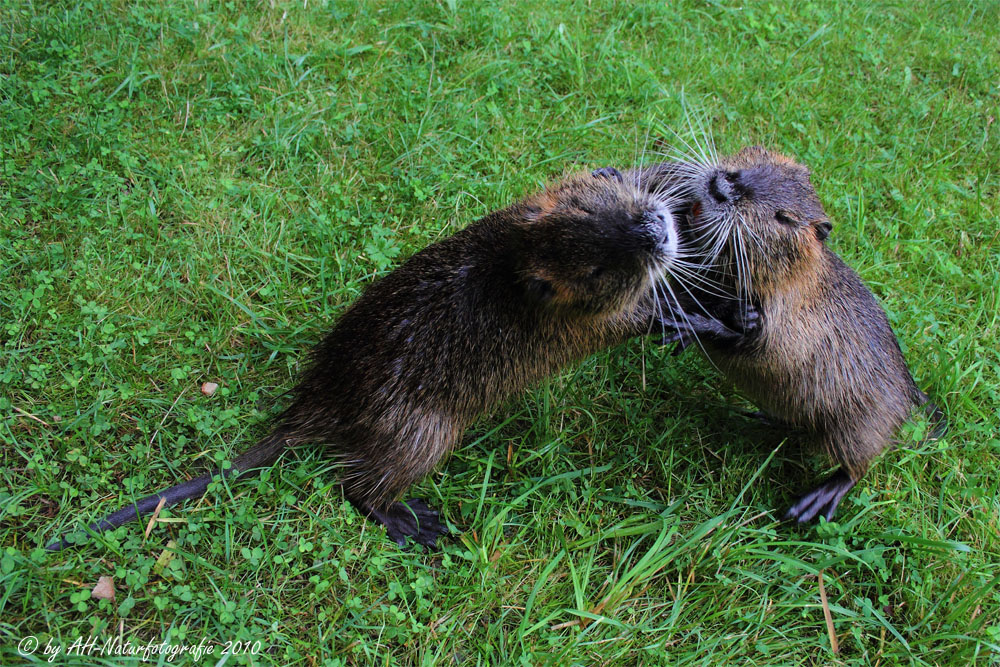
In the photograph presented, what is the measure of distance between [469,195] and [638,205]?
1.25 metres

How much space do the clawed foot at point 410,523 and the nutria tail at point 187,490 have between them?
388 millimetres

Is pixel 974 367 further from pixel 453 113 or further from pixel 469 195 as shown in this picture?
pixel 453 113

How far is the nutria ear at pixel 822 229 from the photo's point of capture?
267 centimetres

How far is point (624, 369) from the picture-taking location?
3.14 m

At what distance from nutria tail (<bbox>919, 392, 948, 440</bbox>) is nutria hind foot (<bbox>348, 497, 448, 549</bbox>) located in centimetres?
188

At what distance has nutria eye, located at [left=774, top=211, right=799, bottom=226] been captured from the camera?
8.58ft

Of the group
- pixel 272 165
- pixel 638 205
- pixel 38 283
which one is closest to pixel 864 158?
pixel 638 205

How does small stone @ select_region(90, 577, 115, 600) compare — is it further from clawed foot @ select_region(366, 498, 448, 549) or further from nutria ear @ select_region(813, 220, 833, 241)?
nutria ear @ select_region(813, 220, 833, 241)

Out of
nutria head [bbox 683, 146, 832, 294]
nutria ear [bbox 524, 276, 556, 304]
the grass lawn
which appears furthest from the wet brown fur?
nutria head [bbox 683, 146, 832, 294]

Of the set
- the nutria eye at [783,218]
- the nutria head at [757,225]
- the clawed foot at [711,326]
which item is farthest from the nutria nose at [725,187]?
the clawed foot at [711,326]

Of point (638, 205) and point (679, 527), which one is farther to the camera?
point (679, 527)

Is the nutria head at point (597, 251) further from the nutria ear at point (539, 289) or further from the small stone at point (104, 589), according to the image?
the small stone at point (104, 589)

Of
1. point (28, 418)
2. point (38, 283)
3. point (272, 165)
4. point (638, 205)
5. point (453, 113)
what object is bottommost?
point (28, 418)

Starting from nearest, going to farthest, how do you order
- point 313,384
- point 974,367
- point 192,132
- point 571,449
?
1. point 313,384
2. point 571,449
3. point 974,367
4. point 192,132
